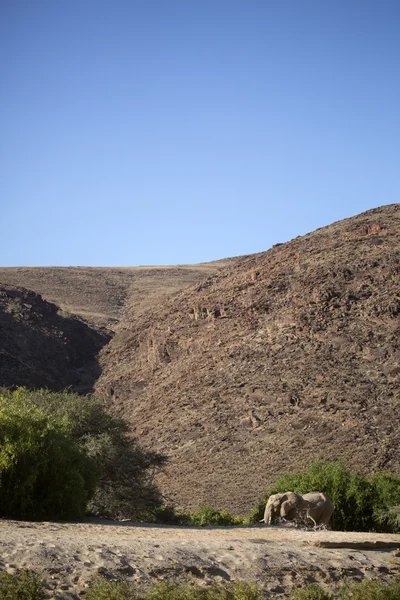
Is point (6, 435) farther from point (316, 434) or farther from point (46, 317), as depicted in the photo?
point (46, 317)

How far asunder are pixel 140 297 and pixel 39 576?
240ft

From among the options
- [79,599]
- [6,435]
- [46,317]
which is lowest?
[79,599]

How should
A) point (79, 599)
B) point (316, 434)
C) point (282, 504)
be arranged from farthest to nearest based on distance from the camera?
1. point (316, 434)
2. point (282, 504)
3. point (79, 599)

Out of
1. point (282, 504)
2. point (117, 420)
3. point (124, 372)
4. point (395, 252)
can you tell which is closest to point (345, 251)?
point (395, 252)

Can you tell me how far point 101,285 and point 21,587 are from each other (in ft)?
266

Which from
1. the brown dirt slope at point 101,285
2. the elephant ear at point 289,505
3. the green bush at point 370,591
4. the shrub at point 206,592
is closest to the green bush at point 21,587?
the shrub at point 206,592

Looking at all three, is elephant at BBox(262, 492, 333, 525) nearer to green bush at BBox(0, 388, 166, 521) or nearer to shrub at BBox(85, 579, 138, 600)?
green bush at BBox(0, 388, 166, 521)

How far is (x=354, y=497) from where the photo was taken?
24.0 m

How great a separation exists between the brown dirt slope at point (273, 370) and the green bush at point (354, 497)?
6.39m

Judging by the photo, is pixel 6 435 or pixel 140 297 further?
pixel 140 297

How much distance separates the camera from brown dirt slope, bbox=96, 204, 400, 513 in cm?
3416

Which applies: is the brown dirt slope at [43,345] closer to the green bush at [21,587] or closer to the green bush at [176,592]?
the green bush at [176,592]

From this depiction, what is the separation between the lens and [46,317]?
213ft

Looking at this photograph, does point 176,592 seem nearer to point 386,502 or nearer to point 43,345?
point 386,502
